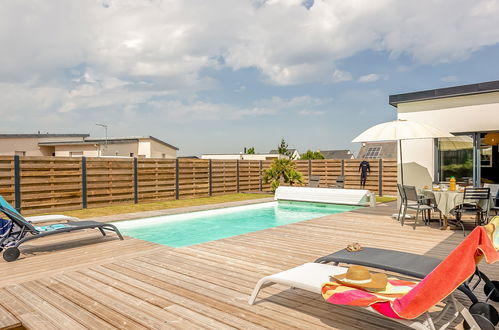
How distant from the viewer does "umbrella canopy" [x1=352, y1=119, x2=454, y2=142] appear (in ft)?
25.4

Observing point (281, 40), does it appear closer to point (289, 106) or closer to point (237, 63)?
point (237, 63)

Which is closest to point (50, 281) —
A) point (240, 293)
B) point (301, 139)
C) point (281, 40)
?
point (240, 293)

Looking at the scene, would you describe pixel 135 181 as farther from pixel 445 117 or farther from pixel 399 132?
pixel 445 117

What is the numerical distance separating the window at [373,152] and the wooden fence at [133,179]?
28304 millimetres

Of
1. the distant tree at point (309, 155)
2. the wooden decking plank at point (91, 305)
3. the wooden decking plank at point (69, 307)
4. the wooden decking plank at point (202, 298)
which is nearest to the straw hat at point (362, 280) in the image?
the wooden decking plank at point (202, 298)

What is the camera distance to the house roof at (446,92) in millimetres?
8906

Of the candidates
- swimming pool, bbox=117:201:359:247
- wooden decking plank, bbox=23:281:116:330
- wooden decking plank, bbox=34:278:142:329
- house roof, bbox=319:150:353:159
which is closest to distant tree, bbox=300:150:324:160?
house roof, bbox=319:150:353:159

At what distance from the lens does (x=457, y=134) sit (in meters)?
Answer: 9.64

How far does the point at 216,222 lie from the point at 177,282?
20.2 feet

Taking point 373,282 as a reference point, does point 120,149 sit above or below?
above

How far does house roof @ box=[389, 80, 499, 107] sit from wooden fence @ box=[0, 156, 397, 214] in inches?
Result: 268

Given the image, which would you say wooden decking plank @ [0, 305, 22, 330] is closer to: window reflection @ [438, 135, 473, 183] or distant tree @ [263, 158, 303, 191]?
window reflection @ [438, 135, 473, 183]

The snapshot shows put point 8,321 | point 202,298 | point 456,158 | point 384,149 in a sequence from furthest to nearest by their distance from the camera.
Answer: point 384,149
point 456,158
point 202,298
point 8,321

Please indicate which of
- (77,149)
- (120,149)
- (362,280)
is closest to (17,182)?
(362,280)
